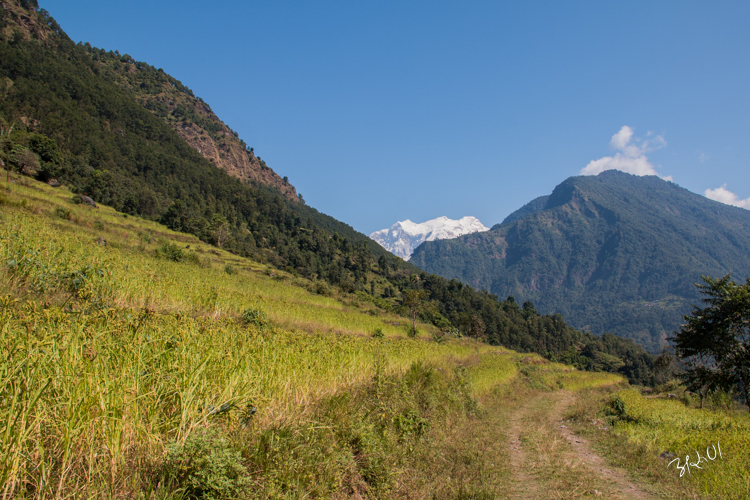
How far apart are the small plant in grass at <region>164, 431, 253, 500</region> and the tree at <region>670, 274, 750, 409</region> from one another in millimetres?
19355

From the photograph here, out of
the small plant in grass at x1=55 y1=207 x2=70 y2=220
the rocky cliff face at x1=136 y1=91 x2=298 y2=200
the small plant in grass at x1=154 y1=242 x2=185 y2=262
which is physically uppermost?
the rocky cliff face at x1=136 y1=91 x2=298 y2=200

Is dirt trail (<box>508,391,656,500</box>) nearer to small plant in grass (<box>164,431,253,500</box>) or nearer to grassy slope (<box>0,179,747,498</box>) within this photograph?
grassy slope (<box>0,179,747,498</box>)

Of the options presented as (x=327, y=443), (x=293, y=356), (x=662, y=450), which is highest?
(x=293, y=356)

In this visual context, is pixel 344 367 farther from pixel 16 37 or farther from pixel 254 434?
pixel 16 37

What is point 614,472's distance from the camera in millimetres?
7055

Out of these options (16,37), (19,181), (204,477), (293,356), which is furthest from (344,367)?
(16,37)

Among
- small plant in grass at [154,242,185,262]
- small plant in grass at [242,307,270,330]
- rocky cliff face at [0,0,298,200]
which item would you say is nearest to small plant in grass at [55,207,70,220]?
small plant in grass at [154,242,185,262]

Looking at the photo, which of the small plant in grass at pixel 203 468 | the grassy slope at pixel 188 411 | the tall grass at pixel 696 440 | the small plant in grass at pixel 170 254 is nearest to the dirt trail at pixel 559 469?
the grassy slope at pixel 188 411

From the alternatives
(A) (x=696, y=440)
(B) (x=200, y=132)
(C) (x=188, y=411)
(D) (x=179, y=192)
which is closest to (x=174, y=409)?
(C) (x=188, y=411)

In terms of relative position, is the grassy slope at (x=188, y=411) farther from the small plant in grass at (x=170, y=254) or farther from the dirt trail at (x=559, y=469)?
the small plant in grass at (x=170, y=254)

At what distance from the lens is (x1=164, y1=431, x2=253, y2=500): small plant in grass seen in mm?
2682

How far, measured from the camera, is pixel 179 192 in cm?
9794

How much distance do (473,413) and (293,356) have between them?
791 centimetres

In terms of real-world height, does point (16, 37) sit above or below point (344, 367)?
above
